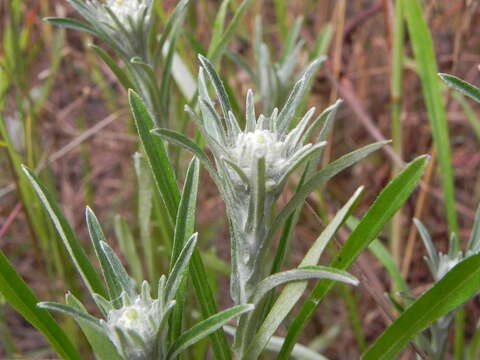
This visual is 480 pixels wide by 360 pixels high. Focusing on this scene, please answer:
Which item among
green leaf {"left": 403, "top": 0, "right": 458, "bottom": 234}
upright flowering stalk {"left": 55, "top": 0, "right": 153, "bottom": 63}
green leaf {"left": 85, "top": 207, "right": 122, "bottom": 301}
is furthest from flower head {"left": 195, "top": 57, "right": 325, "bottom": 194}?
green leaf {"left": 403, "top": 0, "right": 458, "bottom": 234}

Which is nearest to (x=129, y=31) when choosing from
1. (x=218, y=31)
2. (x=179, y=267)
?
(x=218, y=31)

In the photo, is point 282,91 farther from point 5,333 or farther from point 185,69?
point 5,333

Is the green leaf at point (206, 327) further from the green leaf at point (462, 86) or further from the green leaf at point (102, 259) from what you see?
the green leaf at point (462, 86)

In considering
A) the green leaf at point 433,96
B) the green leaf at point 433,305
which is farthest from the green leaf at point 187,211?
the green leaf at point 433,96

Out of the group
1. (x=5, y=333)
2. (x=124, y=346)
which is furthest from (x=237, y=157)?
(x=5, y=333)

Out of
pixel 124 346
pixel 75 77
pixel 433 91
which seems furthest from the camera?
pixel 75 77

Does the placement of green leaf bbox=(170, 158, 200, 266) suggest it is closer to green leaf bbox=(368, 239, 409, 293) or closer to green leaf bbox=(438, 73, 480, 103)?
green leaf bbox=(438, 73, 480, 103)
